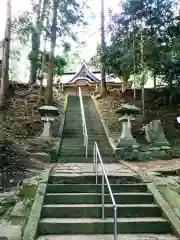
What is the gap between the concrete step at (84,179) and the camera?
6.68 meters

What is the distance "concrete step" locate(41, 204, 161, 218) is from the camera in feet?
17.6

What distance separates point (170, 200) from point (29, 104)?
41.3ft

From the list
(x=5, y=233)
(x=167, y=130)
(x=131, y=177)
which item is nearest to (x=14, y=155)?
(x=131, y=177)

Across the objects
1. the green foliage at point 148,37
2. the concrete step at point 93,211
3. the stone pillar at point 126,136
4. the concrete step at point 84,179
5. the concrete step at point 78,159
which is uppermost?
the green foliage at point 148,37


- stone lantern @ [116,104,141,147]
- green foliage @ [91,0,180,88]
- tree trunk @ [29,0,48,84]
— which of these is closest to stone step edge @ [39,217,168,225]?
stone lantern @ [116,104,141,147]

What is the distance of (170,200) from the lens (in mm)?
5746

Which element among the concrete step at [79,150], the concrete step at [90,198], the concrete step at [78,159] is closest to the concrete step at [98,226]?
the concrete step at [90,198]

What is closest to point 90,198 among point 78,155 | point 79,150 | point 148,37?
point 78,155

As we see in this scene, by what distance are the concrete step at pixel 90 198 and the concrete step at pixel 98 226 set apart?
59cm

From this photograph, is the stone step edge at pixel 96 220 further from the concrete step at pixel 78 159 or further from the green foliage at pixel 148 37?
the green foliage at pixel 148 37

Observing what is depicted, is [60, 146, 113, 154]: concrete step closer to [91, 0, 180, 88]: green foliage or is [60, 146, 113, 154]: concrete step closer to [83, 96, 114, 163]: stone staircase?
[83, 96, 114, 163]: stone staircase

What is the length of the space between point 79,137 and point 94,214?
7.32 meters

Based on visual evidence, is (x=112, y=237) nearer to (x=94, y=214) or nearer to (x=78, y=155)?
(x=94, y=214)

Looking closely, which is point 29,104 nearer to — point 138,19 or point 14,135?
point 14,135
